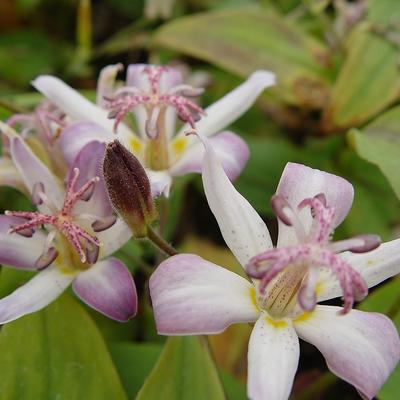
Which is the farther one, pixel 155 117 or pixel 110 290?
pixel 155 117

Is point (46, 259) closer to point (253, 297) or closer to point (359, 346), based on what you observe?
point (253, 297)

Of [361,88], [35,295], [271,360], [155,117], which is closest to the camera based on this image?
[271,360]

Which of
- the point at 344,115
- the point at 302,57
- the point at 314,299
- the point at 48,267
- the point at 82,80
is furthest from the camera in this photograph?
the point at 82,80

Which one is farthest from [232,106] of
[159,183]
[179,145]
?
[159,183]

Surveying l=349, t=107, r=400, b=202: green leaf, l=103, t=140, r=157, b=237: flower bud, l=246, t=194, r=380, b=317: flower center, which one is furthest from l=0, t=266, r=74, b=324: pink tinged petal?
l=349, t=107, r=400, b=202: green leaf

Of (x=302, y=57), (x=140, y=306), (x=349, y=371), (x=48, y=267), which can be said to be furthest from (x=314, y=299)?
(x=302, y=57)

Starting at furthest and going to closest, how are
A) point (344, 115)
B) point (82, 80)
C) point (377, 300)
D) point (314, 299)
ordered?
point (82, 80) < point (344, 115) < point (377, 300) < point (314, 299)

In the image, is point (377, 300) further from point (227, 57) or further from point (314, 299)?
point (227, 57)
